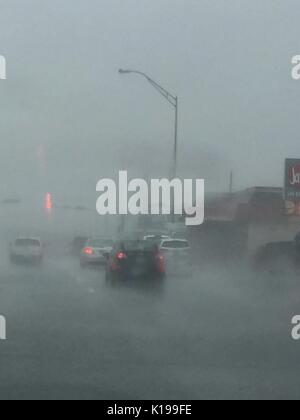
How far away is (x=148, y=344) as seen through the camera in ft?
50.1

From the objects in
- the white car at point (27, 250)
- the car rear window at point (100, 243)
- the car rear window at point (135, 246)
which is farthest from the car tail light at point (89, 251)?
the car rear window at point (135, 246)

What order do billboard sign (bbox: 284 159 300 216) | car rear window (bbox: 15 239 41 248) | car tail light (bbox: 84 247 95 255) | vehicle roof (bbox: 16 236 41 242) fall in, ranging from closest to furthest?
car tail light (bbox: 84 247 95 255)
billboard sign (bbox: 284 159 300 216)
car rear window (bbox: 15 239 41 248)
vehicle roof (bbox: 16 236 41 242)

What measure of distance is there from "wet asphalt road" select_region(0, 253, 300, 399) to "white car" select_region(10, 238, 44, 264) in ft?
63.2

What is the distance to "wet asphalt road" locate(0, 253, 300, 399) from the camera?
11352mm

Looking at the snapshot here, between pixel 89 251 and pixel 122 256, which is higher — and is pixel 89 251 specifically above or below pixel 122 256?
below

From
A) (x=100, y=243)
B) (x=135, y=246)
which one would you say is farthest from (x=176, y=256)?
(x=100, y=243)

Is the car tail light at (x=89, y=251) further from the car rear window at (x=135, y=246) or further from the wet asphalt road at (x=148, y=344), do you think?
the wet asphalt road at (x=148, y=344)

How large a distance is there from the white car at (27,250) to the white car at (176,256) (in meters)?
10.9

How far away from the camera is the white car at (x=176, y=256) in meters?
37.6

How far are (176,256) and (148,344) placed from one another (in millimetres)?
22442

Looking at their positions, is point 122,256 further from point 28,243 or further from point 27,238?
point 27,238

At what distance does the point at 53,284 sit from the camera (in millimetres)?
30547

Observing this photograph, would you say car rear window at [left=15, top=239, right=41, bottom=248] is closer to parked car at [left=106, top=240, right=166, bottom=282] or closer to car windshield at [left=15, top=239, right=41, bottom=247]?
car windshield at [left=15, top=239, right=41, bottom=247]

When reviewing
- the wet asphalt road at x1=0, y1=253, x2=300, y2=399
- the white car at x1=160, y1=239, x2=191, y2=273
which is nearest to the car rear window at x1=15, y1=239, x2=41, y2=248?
the white car at x1=160, y1=239, x2=191, y2=273
